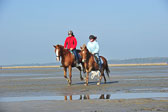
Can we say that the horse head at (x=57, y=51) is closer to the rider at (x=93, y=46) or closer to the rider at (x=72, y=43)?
the rider at (x=72, y=43)

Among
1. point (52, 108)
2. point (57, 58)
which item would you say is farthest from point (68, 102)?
point (57, 58)

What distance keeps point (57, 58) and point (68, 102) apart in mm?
6737

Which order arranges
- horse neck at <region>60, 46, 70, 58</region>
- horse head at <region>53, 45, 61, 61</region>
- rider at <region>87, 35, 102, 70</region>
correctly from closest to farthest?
horse head at <region>53, 45, 61, 61</region> → horse neck at <region>60, 46, 70, 58</region> → rider at <region>87, 35, 102, 70</region>

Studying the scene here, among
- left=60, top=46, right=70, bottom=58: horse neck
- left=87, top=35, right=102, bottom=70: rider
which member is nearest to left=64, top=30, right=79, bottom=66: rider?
left=60, top=46, right=70, bottom=58: horse neck

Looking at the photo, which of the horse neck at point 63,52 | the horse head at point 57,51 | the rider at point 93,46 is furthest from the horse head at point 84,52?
the horse head at point 57,51

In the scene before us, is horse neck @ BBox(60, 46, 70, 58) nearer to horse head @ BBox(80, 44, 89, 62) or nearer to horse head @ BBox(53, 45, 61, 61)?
horse head @ BBox(53, 45, 61, 61)

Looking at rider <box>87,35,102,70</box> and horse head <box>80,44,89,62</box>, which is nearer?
horse head <box>80,44,89,62</box>

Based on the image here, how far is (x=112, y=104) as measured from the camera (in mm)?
10359

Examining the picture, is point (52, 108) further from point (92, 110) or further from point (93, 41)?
point (93, 41)

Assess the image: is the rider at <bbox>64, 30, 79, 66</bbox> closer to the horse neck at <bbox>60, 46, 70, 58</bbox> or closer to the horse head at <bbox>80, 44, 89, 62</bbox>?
the horse neck at <bbox>60, 46, 70, 58</bbox>

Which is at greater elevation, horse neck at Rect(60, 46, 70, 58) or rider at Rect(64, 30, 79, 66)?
rider at Rect(64, 30, 79, 66)

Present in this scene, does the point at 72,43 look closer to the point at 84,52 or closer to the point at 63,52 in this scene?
the point at 63,52

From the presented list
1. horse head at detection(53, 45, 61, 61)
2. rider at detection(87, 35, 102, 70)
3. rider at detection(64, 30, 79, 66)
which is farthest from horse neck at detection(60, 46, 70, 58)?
rider at detection(87, 35, 102, 70)

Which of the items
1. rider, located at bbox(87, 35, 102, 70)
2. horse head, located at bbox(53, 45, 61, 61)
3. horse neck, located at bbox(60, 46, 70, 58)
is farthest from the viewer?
rider, located at bbox(87, 35, 102, 70)
